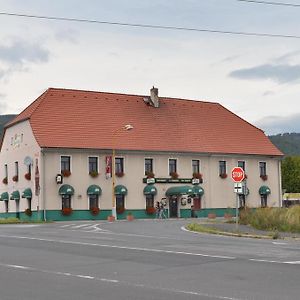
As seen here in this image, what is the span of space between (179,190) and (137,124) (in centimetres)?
784

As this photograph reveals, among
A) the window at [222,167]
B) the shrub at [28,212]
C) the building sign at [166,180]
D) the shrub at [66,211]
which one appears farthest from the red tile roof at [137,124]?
the shrub at [28,212]

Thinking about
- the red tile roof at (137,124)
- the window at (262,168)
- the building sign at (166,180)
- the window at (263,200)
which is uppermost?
the red tile roof at (137,124)

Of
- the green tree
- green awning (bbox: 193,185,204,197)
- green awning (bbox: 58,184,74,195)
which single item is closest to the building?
green awning (bbox: 58,184,74,195)

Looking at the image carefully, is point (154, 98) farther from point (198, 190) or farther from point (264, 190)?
point (264, 190)

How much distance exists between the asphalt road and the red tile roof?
38588 millimetres

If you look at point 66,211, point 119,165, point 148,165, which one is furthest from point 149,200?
point 66,211

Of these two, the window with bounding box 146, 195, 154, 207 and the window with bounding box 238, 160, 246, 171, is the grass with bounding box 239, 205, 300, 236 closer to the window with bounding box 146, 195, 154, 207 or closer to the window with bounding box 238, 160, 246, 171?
the window with bounding box 146, 195, 154, 207

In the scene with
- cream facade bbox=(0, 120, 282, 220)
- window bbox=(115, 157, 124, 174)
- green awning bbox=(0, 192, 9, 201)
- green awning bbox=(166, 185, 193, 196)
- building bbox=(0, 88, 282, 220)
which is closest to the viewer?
cream facade bbox=(0, 120, 282, 220)

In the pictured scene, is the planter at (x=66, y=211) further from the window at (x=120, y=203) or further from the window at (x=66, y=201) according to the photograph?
the window at (x=120, y=203)

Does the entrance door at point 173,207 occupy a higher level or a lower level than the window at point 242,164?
lower

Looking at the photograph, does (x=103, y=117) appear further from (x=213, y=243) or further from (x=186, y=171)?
(x=213, y=243)

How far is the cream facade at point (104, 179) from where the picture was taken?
190ft

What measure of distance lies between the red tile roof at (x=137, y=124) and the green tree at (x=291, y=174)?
40.4 metres

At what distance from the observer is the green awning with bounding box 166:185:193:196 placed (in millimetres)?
62812
